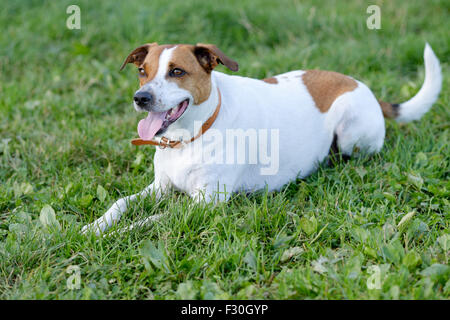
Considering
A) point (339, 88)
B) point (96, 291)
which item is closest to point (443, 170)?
point (339, 88)

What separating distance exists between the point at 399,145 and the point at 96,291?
2.66 metres

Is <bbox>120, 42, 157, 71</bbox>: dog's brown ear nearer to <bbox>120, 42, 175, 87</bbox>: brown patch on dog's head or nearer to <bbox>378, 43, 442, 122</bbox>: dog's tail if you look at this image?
<bbox>120, 42, 175, 87</bbox>: brown patch on dog's head

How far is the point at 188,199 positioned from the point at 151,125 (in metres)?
0.57

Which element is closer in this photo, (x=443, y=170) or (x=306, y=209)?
(x=306, y=209)

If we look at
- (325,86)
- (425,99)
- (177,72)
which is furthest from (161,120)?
(425,99)

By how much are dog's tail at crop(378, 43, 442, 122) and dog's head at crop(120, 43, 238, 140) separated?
5.82 feet

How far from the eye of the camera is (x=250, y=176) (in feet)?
11.5

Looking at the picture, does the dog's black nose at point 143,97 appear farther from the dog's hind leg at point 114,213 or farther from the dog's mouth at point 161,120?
the dog's hind leg at point 114,213

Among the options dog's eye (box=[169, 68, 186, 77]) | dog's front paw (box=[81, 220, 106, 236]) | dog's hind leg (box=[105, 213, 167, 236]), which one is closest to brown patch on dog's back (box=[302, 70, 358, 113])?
dog's eye (box=[169, 68, 186, 77])

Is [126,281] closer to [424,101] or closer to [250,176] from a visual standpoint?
[250,176]

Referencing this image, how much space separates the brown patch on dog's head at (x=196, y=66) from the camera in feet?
9.82

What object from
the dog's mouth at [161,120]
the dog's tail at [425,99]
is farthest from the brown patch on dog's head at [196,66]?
the dog's tail at [425,99]

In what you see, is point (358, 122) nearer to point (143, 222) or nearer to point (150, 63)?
point (150, 63)

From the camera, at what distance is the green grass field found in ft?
8.45
